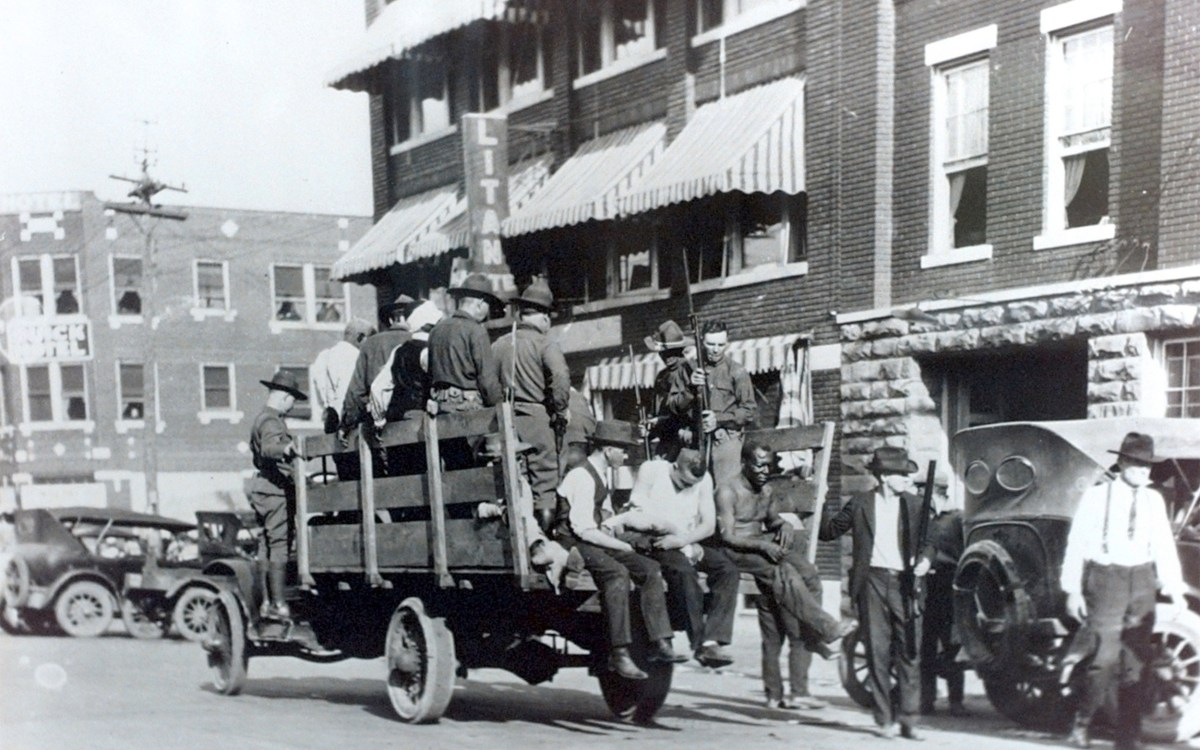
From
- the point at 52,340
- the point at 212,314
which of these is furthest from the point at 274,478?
the point at 212,314

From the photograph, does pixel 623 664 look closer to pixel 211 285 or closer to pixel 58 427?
pixel 58 427

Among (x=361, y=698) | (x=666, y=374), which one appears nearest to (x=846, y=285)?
(x=666, y=374)

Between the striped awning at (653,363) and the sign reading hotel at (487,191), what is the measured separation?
2607mm

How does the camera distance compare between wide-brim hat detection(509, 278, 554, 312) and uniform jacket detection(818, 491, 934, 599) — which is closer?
uniform jacket detection(818, 491, 934, 599)

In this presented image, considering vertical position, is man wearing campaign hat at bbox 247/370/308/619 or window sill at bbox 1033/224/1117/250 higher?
window sill at bbox 1033/224/1117/250

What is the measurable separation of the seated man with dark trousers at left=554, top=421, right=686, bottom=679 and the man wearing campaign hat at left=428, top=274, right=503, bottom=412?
2.81 ft

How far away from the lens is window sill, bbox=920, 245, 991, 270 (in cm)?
1020

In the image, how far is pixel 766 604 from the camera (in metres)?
8.17

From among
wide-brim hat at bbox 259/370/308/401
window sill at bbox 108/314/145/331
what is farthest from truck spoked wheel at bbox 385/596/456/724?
window sill at bbox 108/314/145/331

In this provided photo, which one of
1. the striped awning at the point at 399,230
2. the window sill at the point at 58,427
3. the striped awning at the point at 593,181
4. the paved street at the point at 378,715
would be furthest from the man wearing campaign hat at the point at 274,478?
the window sill at the point at 58,427

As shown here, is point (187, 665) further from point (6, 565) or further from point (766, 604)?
point (766, 604)

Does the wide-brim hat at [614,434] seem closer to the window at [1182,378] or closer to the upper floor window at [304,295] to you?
the window at [1182,378]

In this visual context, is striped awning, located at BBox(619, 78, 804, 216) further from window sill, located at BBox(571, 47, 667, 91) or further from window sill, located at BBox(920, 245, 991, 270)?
window sill, located at BBox(920, 245, 991, 270)

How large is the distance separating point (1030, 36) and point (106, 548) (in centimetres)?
1224
